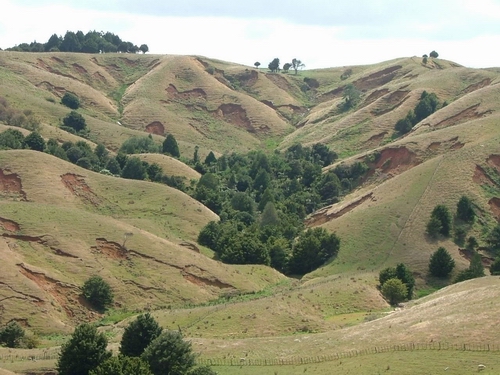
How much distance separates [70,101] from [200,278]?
7727 cm

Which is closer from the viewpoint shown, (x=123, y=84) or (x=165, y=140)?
(x=165, y=140)

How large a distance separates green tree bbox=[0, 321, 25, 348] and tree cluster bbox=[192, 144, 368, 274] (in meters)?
31.4

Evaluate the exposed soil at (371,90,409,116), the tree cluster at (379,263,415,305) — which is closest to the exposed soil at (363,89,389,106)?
the exposed soil at (371,90,409,116)

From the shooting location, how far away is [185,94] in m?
164

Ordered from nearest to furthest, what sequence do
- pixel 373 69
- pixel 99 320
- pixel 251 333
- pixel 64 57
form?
pixel 251 333
pixel 99 320
pixel 64 57
pixel 373 69

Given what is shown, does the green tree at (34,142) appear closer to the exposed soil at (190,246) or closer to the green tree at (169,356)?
the exposed soil at (190,246)

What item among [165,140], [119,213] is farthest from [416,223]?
[165,140]

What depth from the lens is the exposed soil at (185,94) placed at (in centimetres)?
16312

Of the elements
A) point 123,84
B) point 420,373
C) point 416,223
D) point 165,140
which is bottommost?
point 420,373

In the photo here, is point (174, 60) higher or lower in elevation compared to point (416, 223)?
higher

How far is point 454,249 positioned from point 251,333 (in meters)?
33.6

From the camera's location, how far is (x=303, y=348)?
49250 mm

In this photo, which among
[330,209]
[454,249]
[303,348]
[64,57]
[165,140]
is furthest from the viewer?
[64,57]

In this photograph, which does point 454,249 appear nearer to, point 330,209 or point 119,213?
point 330,209
